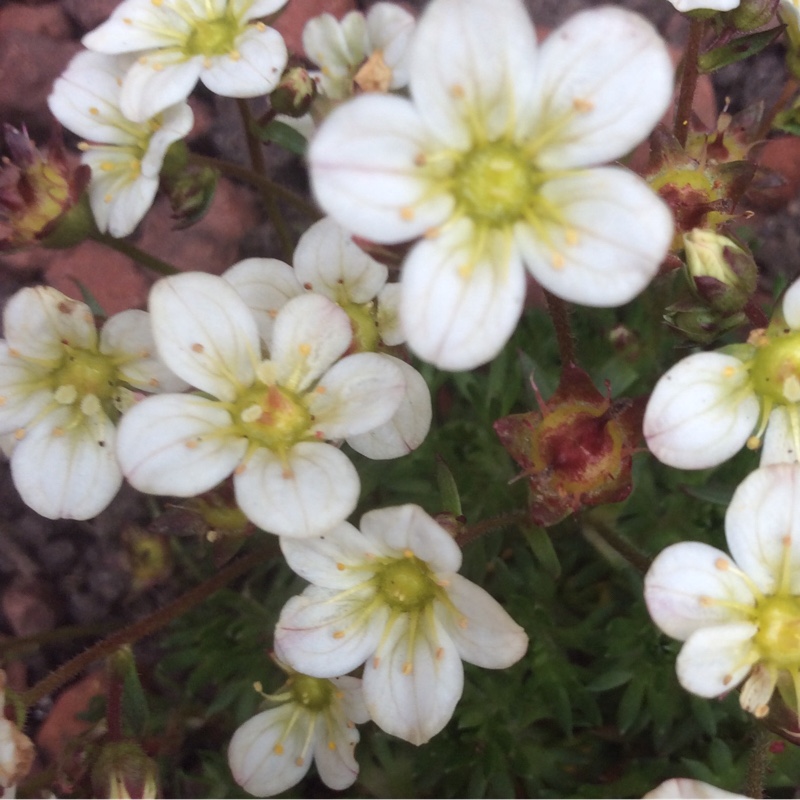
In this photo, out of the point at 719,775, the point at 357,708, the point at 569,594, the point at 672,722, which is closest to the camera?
the point at 357,708

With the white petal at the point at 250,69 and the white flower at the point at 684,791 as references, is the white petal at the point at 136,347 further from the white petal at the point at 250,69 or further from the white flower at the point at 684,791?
the white flower at the point at 684,791

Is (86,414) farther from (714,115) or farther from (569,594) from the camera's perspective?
(714,115)

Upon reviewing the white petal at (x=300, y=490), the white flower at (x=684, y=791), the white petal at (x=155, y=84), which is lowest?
the white flower at (x=684, y=791)

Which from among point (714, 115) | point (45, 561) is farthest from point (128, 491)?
point (714, 115)

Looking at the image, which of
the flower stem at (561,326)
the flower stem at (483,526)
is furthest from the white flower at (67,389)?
the flower stem at (561,326)

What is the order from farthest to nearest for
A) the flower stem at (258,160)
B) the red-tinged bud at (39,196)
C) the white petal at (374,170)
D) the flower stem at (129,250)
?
the flower stem at (258,160), the flower stem at (129,250), the red-tinged bud at (39,196), the white petal at (374,170)

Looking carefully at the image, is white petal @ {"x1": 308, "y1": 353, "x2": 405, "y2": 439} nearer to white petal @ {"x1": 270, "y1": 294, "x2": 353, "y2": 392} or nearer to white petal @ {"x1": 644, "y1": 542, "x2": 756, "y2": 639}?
white petal @ {"x1": 270, "y1": 294, "x2": 353, "y2": 392}
